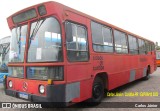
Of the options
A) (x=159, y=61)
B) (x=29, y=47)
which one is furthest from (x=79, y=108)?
(x=159, y=61)

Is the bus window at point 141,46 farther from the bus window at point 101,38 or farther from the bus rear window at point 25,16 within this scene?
the bus rear window at point 25,16

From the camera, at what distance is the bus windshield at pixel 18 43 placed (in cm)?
537

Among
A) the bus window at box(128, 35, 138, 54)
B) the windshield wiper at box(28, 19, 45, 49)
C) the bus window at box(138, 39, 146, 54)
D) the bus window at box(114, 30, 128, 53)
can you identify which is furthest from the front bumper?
the bus window at box(138, 39, 146, 54)

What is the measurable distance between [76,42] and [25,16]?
5.30 ft

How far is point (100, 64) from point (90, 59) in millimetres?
695

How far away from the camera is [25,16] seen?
5410 mm

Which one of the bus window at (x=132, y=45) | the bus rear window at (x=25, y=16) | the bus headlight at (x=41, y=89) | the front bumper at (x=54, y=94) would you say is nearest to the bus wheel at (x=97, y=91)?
the front bumper at (x=54, y=94)

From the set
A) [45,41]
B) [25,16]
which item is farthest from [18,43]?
[45,41]

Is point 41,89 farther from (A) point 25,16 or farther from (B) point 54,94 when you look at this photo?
(A) point 25,16

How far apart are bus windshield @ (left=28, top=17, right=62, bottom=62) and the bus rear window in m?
0.23

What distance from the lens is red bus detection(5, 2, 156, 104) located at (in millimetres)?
4598

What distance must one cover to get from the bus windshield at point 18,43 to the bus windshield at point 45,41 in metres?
0.36

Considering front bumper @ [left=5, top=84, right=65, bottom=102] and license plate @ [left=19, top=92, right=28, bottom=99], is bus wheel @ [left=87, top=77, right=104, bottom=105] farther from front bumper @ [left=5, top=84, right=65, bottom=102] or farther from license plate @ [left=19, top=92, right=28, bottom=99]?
license plate @ [left=19, top=92, right=28, bottom=99]

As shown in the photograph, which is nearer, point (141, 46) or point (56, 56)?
point (56, 56)
